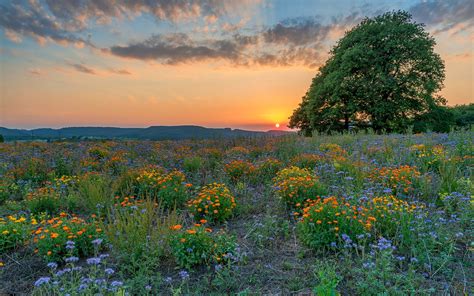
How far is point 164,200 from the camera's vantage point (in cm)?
535

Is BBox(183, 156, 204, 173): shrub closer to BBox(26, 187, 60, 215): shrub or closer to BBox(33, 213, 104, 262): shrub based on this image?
BBox(26, 187, 60, 215): shrub

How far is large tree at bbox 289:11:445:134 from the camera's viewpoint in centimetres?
2105

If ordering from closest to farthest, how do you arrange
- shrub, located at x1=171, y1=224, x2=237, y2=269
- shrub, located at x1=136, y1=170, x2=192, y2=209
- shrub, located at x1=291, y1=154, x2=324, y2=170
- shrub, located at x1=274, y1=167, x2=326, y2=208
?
shrub, located at x1=171, y1=224, x2=237, y2=269, shrub, located at x1=274, y1=167, x2=326, y2=208, shrub, located at x1=136, y1=170, x2=192, y2=209, shrub, located at x1=291, y1=154, x2=324, y2=170

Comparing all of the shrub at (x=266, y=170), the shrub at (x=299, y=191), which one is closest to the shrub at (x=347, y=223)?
the shrub at (x=299, y=191)

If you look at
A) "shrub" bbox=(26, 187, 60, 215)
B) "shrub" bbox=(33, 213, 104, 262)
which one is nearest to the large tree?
"shrub" bbox=(26, 187, 60, 215)

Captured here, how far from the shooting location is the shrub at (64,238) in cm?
343

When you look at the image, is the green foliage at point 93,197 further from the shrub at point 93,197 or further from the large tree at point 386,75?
the large tree at point 386,75

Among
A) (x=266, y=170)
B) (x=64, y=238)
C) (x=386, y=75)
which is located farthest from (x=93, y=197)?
(x=386, y=75)

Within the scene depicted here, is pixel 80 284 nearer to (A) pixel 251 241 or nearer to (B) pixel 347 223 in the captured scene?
(A) pixel 251 241

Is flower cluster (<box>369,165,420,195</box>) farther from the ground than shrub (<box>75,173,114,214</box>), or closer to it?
farther from the ground

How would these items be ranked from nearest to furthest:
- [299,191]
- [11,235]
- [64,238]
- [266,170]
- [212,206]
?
[64,238], [11,235], [212,206], [299,191], [266,170]

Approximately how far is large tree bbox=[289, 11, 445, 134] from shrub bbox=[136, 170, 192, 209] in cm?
1624

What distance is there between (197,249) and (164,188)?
7.30ft

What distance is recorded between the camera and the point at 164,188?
5.33 metres
